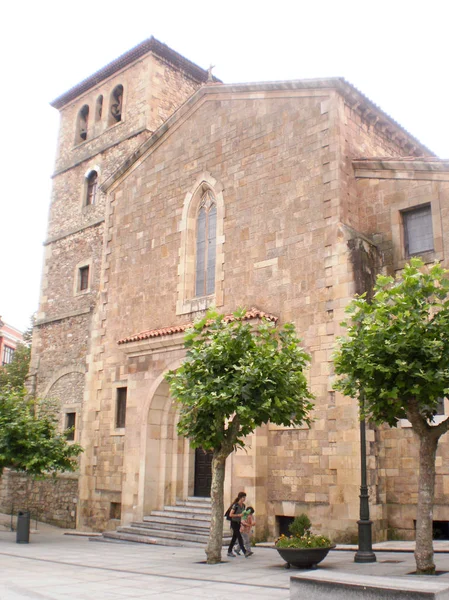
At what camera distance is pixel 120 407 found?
69.1ft

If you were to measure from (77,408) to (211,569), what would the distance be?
47.2 ft

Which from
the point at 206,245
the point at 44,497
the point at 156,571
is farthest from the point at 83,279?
the point at 156,571

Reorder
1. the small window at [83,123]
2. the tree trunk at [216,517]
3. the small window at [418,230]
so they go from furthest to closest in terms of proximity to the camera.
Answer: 1. the small window at [83,123]
2. the small window at [418,230]
3. the tree trunk at [216,517]

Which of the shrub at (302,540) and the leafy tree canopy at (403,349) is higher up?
the leafy tree canopy at (403,349)

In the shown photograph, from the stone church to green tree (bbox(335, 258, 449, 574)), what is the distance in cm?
378

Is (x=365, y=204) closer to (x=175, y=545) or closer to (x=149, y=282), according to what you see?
(x=149, y=282)

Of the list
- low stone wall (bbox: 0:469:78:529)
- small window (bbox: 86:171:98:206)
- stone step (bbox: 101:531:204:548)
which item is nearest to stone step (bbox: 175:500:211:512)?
stone step (bbox: 101:531:204:548)

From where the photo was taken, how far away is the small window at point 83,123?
31.6 metres

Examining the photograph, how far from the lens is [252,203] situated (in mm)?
18625

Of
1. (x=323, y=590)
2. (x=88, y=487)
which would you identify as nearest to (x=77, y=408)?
(x=88, y=487)

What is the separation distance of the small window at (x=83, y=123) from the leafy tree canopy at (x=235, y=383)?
21.0m

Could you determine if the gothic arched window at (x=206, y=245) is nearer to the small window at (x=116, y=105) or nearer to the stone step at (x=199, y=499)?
the stone step at (x=199, y=499)

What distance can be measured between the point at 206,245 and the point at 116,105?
44.4 feet

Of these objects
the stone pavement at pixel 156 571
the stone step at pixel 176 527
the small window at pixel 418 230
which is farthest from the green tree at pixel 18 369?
the small window at pixel 418 230
